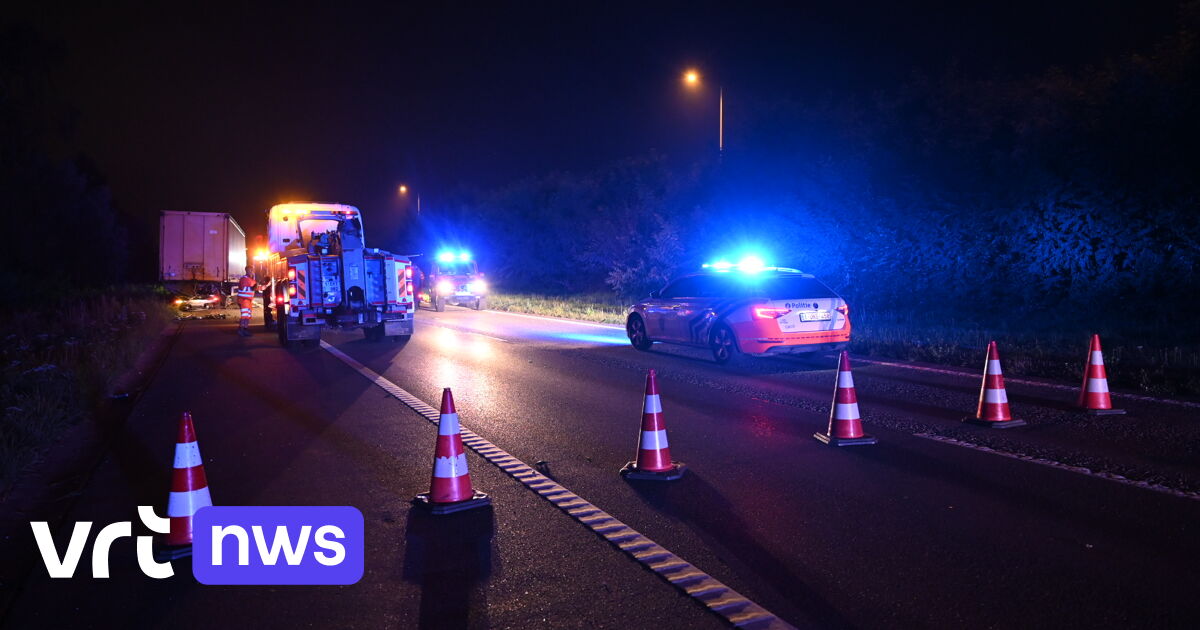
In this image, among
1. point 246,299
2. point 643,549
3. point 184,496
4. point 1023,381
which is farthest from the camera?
point 246,299

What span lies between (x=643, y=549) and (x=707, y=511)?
858 mm

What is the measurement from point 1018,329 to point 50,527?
18.4 metres

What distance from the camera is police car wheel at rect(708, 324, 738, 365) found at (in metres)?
13.3

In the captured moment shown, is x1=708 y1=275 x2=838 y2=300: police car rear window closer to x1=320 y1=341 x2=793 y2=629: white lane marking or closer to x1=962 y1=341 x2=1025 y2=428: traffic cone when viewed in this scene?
x1=962 y1=341 x2=1025 y2=428: traffic cone

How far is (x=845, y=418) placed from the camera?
7457 millimetres

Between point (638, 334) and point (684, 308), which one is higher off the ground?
point (684, 308)

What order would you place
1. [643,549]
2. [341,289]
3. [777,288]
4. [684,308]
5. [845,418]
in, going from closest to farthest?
[643,549] < [845,418] < [777,288] < [684,308] < [341,289]

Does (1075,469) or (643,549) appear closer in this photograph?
(643,549)

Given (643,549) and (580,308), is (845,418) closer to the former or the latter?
(643,549)

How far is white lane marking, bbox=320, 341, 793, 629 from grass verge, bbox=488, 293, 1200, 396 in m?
7.49

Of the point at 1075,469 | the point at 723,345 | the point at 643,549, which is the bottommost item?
the point at 643,549

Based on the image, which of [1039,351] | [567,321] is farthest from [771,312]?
[567,321]

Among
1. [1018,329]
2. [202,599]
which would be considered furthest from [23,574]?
[1018,329]

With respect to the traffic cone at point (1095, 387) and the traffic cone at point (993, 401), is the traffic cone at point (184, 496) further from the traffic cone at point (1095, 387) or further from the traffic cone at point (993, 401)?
the traffic cone at point (1095, 387)
